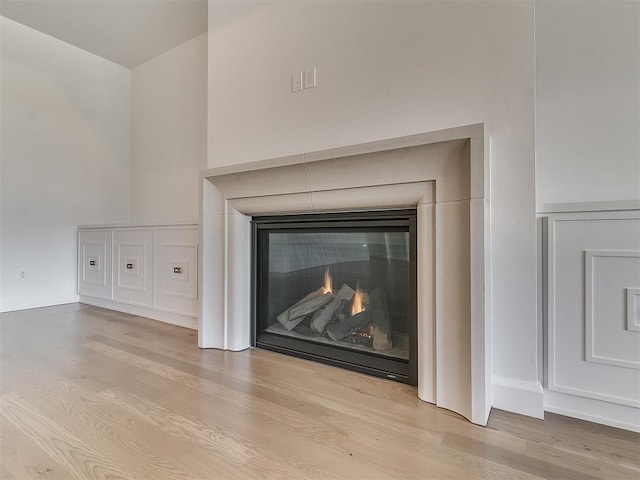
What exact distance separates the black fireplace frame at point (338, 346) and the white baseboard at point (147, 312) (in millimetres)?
757

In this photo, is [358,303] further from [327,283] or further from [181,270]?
[181,270]

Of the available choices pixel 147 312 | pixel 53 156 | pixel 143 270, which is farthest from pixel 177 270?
pixel 53 156

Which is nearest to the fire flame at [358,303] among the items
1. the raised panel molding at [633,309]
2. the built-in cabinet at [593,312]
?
the built-in cabinet at [593,312]

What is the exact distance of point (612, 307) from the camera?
120 centimetres

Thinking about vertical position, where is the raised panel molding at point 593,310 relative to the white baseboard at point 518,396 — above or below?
above

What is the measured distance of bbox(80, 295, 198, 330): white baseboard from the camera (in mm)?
2500

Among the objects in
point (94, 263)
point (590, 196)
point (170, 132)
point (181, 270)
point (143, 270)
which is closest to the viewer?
point (590, 196)

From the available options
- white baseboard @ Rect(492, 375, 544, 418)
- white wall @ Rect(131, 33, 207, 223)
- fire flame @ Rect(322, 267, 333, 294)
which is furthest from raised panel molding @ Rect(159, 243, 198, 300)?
white baseboard @ Rect(492, 375, 544, 418)

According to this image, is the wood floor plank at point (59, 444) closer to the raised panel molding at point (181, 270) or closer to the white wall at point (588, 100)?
the raised panel molding at point (181, 270)

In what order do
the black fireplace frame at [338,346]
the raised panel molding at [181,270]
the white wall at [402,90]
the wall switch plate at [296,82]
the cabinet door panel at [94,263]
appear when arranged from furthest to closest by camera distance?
the cabinet door panel at [94,263] < the raised panel molding at [181,270] < the wall switch plate at [296,82] < the black fireplace frame at [338,346] < the white wall at [402,90]

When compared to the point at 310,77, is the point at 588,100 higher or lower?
lower

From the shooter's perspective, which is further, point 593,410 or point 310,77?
point 310,77

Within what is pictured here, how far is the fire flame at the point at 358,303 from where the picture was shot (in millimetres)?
1773

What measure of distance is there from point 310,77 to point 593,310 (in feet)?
5.77
